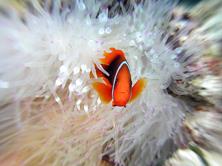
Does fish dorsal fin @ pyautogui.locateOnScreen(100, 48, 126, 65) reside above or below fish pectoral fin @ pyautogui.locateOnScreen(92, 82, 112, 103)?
above

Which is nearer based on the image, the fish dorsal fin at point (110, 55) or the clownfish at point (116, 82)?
the clownfish at point (116, 82)

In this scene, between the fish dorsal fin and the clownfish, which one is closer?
the clownfish

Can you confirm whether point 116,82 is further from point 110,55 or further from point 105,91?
point 110,55

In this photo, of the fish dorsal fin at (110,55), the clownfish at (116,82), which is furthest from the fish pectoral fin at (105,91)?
the fish dorsal fin at (110,55)

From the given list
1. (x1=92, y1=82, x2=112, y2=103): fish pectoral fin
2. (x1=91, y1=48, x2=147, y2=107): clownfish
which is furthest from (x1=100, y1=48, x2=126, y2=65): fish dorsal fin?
(x1=92, y1=82, x2=112, y2=103): fish pectoral fin

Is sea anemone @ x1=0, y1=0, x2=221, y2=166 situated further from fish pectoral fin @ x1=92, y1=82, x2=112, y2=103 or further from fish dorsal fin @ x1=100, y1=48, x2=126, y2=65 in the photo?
fish pectoral fin @ x1=92, y1=82, x2=112, y2=103

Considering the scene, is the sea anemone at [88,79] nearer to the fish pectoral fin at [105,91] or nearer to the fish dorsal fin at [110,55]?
the fish dorsal fin at [110,55]

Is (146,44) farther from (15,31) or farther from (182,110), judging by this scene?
(15,31)

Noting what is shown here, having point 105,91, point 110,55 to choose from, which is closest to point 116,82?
point 105,91
